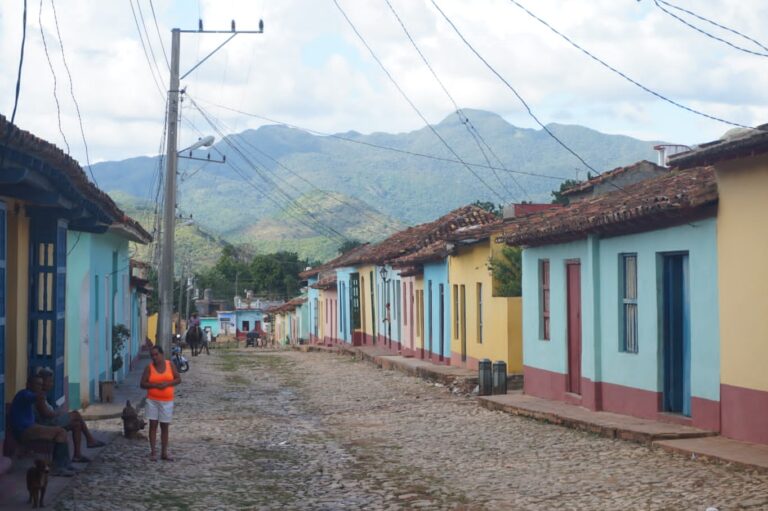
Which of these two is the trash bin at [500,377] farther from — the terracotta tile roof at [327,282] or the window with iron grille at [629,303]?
the terracotta tile roof at [327,282]

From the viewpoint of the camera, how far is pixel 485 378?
20.4 metres

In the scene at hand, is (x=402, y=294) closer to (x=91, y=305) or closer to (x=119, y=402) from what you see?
(x=119, y=402)

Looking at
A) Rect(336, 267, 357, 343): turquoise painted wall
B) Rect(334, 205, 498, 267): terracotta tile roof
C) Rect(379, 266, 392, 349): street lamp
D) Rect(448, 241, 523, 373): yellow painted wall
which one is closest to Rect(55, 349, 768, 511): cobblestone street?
Rect(448, 241, 523, 373): yellow painted wall

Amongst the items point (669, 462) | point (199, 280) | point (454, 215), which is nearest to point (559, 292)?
point (669, 462)

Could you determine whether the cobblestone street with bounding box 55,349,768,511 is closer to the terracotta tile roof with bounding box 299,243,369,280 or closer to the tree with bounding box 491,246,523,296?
the tree with bounding box 491,246,523,296

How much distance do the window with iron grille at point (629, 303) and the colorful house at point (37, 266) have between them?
6.86m

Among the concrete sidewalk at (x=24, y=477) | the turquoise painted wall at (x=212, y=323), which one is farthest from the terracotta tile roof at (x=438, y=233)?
the turquoise painted wall at (x=212, y=323)

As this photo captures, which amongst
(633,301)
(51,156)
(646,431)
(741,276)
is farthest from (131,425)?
(741,276)

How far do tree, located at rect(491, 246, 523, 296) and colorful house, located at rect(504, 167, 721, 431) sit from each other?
3121 millimetres

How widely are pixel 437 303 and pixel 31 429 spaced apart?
19.5 metres

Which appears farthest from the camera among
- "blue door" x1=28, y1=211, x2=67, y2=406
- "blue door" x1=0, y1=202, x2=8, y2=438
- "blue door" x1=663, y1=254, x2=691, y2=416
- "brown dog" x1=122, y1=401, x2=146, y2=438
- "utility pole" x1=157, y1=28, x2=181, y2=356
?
"utility pole" x1=157, y1=28, x2=181, y2=356

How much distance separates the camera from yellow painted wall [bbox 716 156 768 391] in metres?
11.8

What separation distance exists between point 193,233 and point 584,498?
116075 mm

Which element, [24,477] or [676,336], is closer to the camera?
[24,477]
